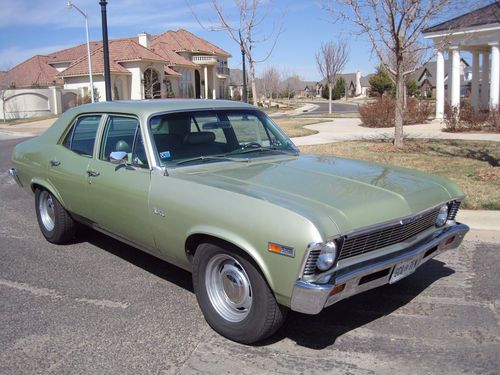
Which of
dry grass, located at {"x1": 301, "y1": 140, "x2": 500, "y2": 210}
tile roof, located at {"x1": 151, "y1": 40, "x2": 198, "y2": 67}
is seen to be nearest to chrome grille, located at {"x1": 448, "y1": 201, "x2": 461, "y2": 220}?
dry grass, located at {"x1": 301, "y1": 140, "x2": 500, "y2": 210}

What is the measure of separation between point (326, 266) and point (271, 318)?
52cm

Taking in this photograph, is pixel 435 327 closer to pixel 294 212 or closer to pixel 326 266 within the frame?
pixel 326 266

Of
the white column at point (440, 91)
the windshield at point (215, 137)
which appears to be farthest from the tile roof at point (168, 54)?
the windshield at point (215, 137)

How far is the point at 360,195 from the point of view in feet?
11.7

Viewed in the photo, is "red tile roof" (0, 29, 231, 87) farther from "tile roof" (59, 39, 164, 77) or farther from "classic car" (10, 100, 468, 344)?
"classic car" (10, 100, 468, 344)

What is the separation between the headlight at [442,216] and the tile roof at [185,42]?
184 feet

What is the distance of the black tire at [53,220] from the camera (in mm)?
5633

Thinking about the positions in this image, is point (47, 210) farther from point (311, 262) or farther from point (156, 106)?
point (311, 262)

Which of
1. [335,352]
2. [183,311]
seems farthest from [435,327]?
[183,311]

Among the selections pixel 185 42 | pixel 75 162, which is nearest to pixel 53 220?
pixel 75 162

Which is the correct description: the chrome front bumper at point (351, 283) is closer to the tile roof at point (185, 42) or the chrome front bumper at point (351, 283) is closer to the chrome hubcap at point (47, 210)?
the chrome hubcap at point (47, 210)

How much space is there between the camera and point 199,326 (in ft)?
12.7

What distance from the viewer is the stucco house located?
44094 mm

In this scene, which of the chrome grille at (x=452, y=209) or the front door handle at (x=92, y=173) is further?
the front door handle at (x=92, y=173)
